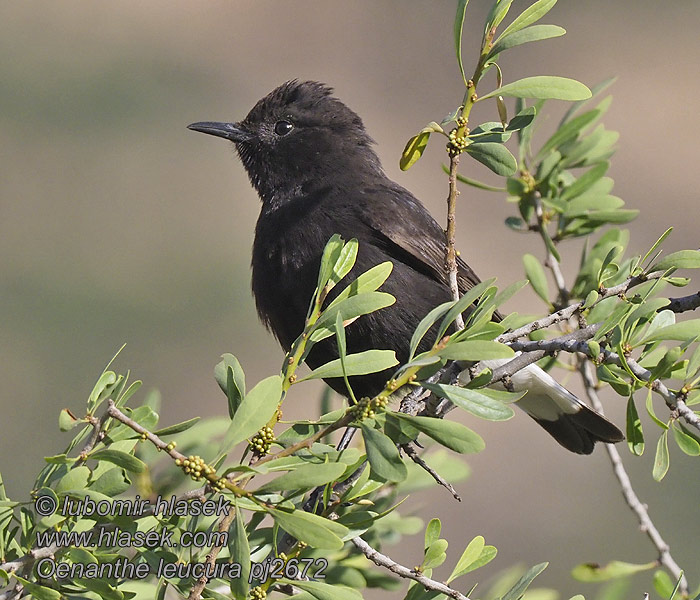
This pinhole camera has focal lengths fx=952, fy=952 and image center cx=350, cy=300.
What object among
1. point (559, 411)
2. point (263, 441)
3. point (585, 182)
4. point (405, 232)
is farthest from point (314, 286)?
point (263, 441)

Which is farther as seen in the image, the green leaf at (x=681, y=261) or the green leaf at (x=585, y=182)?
the green leaf at (x=585, y=182)

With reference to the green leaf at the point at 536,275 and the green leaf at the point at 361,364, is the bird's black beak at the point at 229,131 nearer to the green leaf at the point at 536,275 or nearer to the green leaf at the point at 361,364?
the green leaf at the point at 536,275

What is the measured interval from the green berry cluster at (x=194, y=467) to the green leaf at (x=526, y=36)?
1481 millimetres

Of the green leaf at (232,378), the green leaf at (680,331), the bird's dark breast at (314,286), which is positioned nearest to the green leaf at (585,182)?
the bird's dark breast at (314,286)

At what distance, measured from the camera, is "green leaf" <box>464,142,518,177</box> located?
291cm

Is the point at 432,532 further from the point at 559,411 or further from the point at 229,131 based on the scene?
the point at 229,131

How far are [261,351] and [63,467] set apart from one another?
1274cm

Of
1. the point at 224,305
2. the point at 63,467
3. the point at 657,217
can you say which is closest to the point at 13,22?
the point at 224,305

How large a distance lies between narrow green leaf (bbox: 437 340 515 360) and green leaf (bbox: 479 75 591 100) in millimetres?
796

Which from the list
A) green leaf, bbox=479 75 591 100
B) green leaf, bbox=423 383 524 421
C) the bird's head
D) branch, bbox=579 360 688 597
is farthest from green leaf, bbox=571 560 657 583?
Result: the bird's head

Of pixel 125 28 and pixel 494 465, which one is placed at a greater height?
pixel 125 28

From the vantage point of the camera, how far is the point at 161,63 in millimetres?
24578

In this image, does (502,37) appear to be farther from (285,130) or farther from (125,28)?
(125,28)

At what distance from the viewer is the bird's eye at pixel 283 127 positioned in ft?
20.4
